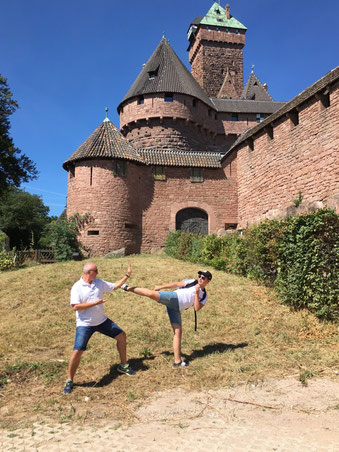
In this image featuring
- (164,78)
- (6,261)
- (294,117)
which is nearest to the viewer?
(294,117)

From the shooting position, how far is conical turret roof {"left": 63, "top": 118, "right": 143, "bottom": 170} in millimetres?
19094

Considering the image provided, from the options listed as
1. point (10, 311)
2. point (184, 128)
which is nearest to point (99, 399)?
point (10, 311)

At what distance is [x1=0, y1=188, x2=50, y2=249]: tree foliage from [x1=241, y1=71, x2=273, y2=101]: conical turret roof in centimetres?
2480

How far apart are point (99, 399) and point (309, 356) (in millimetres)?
3136

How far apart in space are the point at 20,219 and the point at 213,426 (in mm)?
39963

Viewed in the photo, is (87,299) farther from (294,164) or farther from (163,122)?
(163,122)

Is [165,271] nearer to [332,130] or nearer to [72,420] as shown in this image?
[332,130]

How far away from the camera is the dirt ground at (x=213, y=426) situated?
2951mm

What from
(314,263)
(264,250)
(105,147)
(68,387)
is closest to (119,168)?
(105,147)

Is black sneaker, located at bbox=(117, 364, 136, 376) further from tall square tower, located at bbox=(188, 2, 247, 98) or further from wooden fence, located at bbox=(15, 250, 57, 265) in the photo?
tall square tower, located at bbox=(188, 2, 247, 98)

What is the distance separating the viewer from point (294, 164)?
15180 millimetres

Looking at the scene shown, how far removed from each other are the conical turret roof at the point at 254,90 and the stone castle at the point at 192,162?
72cm

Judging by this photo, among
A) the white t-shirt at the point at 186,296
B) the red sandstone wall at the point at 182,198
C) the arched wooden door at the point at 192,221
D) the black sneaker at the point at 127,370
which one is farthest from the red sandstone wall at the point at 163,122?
the black sneaker at the point at 127,370

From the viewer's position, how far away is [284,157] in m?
15.9
